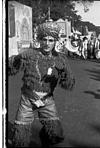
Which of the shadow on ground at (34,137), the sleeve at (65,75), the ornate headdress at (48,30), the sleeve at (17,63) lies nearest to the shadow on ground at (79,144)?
the shadow on ground at (34,137)

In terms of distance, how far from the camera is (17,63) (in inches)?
79.2

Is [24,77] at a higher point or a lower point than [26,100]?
higher

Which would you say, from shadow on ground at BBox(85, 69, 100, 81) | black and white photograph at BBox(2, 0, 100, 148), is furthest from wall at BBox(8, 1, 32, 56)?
shadow on ground at BBox(85, 69, 100, 81)

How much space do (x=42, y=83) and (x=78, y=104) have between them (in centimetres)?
27

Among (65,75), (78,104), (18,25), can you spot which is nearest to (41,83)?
(65,75)

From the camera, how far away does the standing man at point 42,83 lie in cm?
199

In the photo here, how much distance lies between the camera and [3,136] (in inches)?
81.1

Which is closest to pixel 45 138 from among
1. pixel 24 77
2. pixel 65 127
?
pixel 65 127

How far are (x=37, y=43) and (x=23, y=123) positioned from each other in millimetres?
519

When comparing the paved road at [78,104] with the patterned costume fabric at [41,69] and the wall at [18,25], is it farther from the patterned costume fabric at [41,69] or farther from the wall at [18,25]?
the wall at [18,25]

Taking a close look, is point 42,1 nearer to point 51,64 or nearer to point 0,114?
point 51,64

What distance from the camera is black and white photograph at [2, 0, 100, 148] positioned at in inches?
78.4

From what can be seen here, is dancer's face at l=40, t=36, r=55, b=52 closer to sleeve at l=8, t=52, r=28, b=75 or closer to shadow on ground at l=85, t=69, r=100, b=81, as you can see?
sleeve at l=8, t=52, r=28, b=75

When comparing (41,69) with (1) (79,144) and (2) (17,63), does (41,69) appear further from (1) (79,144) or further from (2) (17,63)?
(1) (79,144)
